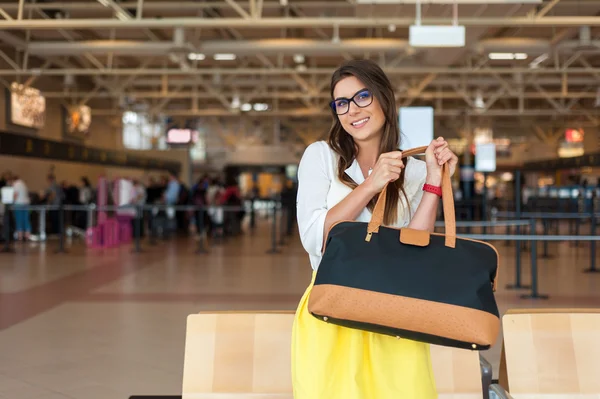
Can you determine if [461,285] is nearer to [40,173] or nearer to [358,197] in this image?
[358,197]

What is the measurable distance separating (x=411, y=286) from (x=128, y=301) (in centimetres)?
561

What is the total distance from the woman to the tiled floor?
7.86 feet

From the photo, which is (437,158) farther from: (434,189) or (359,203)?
(359,203)

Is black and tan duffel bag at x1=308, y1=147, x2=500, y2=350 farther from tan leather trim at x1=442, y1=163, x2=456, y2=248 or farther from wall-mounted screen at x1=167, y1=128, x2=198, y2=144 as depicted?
wall-mounted screen at x1=167, y1=128, x2=198, y2=144

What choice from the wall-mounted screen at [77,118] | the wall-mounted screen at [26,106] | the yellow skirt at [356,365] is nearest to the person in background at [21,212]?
the wall-mounted screen at [26,106]

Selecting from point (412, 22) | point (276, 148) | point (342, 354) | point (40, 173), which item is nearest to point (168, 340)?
point (342, 354)

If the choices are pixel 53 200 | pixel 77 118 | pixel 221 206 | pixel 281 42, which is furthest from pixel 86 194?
pixel 281 42

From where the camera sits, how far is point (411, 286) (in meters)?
1.33

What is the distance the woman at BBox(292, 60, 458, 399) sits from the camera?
55.4 inches

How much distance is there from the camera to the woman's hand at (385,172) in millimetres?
1413

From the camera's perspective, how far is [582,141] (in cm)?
3209

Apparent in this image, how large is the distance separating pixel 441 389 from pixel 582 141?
32983mm

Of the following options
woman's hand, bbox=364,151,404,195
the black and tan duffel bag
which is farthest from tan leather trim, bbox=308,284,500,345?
woman's hand, bbox=364,151,404,195

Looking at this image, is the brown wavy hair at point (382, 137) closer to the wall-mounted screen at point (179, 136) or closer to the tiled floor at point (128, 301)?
the tiled floor at point (128, 301)
